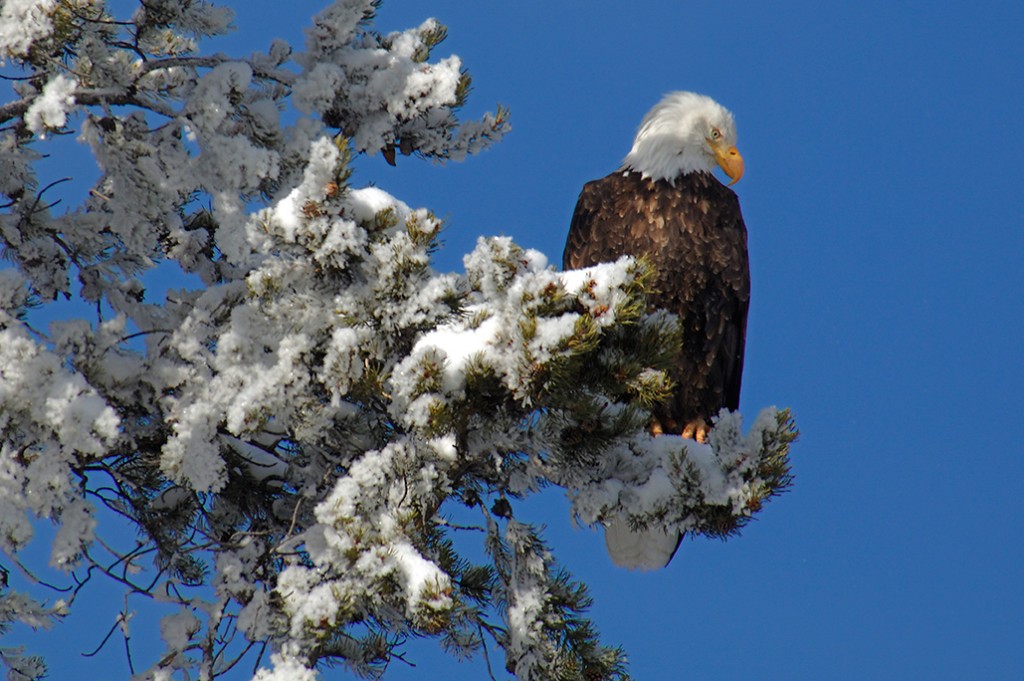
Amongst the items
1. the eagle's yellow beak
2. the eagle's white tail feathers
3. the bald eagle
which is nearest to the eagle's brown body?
the bald eagle

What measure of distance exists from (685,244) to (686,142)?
2.69 feet

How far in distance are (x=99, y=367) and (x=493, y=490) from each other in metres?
1.27

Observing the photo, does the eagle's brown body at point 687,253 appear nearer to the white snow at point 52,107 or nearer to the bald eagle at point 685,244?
the bald eagle at point 685,244

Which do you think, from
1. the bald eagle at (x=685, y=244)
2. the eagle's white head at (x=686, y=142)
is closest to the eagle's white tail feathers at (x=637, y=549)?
the bald eagle at (x=685, y=244)

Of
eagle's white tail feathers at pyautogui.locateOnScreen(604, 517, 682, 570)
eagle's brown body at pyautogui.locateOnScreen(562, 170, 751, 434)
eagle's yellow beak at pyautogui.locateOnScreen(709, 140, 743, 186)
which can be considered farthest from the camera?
eagle's yellow beak at pyautogui.locateOnScreen(709, 140, 743, 186)

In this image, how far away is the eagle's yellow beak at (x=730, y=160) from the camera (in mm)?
6246

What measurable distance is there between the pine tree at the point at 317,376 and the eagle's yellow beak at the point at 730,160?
2325 millimetres

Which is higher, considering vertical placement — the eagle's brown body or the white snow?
the eagle's brown body

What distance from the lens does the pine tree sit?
10.0 ft

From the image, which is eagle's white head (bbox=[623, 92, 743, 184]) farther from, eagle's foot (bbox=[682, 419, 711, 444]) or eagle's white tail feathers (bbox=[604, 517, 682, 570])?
eagle's white tail feathers (bbox=[604, 517, 682, 570])

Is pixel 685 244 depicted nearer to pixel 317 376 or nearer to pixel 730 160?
pixel 730 160

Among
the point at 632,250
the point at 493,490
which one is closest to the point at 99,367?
the point at 493,490

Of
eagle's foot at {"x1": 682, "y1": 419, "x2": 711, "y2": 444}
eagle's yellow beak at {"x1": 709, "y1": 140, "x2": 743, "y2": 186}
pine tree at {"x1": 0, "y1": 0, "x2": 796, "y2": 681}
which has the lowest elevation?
pine tree at {"x1": 0, "y1": 0, "x2": 796, "y2": 681}

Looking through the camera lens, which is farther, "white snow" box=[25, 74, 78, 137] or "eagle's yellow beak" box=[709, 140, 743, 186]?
"eagle's yellow beak" box=[709, 140, 743, 186]
